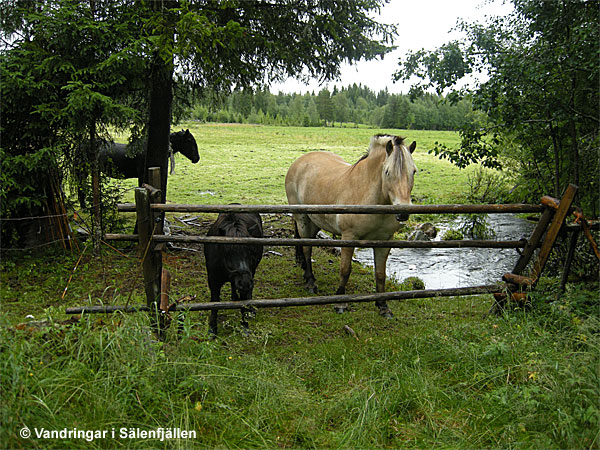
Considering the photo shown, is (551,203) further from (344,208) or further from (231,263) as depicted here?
(231,263)

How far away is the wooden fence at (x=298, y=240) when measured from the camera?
392cm

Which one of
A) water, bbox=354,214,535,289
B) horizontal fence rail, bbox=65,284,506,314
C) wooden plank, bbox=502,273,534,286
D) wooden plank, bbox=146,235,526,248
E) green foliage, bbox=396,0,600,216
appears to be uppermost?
green foliage, bbox=396,0,600,216

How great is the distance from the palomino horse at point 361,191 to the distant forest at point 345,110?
1.77 m

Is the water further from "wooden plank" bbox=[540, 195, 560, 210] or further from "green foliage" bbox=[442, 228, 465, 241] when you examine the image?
"wooden plank" bbox=[540, 195, 560, 210]

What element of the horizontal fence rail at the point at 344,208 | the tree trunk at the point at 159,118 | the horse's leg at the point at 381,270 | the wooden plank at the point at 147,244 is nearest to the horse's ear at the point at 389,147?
the horizontal fence rail at the point at 344,208

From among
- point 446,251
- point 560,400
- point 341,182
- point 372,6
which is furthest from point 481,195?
point 560,400

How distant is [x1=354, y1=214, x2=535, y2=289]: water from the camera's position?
7906 millimetres

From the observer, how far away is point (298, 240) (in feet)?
14.1

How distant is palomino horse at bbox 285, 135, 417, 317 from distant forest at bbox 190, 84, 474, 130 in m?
1.77

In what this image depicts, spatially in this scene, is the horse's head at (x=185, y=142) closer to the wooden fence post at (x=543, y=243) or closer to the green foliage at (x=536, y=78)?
the green foliage at (x=536, y=78)

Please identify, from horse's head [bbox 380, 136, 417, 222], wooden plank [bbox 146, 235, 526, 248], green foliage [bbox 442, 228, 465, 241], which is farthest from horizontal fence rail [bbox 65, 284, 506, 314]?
green foliage [bbox 442, 228, 465, 241]

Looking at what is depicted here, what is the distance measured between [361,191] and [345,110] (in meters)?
45.8

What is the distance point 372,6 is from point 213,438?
7.54 metres

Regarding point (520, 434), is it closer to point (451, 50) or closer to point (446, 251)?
point (451, 50)
